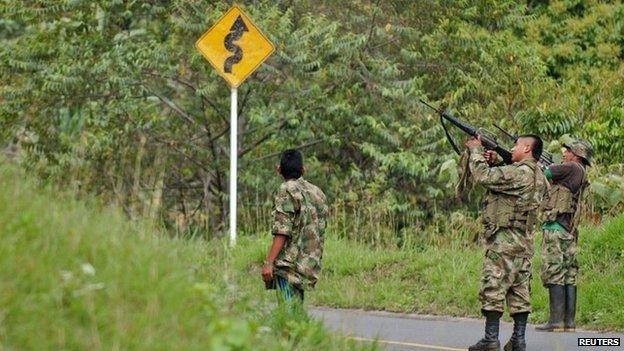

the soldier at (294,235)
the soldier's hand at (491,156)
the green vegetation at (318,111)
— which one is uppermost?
the green vegetation at (318,111)

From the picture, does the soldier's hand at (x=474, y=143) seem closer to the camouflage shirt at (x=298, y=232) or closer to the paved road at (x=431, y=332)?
the camouflage shirt at (x=298, y=232)

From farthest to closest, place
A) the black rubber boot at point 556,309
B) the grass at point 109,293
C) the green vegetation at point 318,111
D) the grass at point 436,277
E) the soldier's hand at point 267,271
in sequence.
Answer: the green vegetation at point 318,111 < the grass at point 436,277 < the black rubber boot at point 556,309 < the soldier's hand at point 267,271 < the grass at point 109,293

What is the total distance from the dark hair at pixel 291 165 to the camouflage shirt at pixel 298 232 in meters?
0.08

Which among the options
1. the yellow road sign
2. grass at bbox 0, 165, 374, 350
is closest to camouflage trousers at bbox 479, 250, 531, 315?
grass at bbox 0, 165, 374, 350

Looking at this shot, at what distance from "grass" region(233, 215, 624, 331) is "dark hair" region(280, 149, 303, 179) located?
318 cm

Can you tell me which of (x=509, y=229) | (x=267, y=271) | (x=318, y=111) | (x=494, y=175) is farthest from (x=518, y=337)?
(x=318, y=111)

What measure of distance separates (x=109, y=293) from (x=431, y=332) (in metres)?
6.35

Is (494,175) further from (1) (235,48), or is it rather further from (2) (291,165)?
(1) (235,48)

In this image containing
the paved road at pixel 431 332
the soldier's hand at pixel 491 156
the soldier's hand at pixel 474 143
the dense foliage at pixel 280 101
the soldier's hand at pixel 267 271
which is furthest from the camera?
the dense foliage at pixel 280 101

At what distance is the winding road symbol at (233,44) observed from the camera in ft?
60.1

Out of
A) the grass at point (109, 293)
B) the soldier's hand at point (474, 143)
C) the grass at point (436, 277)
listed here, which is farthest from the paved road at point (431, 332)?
the grass at point (109, 293)

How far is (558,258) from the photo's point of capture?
1371cm

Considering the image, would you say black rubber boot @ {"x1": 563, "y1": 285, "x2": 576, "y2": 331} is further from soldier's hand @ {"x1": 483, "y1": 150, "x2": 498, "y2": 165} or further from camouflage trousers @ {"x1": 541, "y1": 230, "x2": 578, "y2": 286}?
soldier's hand @ {"x1": 483, "y1": 150, "x2": 498, "y2": 165}

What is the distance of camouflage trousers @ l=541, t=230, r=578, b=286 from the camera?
44.9ft
